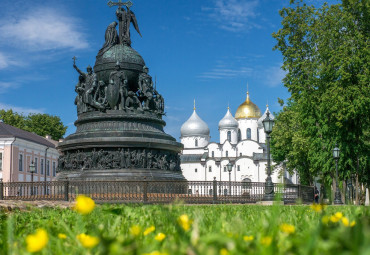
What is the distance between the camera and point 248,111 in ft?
347

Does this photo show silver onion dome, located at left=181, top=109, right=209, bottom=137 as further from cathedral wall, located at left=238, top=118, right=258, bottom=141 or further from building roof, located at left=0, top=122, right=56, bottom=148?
building roof, located at left=0, top=122, right=56, bottom=148

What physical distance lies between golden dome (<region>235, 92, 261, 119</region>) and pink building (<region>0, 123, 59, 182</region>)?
53.7m

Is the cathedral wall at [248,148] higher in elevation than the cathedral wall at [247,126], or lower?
lower

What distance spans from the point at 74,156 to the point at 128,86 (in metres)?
4.51

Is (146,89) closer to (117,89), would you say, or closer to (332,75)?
(117,89)

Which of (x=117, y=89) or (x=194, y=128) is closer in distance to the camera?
(x=117, y=89)

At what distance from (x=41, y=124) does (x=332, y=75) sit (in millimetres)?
51648

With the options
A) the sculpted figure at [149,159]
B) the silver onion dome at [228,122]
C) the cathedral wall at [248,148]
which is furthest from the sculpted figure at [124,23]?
the silver onion dome at [228,122]

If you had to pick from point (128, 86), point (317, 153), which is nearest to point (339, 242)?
point (128, 86)

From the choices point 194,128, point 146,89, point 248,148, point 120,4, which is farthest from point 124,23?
point 194,128

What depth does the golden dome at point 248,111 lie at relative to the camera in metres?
105

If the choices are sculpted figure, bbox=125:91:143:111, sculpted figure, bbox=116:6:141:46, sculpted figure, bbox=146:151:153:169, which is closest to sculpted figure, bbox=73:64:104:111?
sculpted figure, bbox=125:91:143:111

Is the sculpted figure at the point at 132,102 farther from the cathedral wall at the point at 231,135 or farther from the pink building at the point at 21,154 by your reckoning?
the cathedral wall at the point at 231,135

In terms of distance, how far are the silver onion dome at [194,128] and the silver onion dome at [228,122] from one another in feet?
10.8
